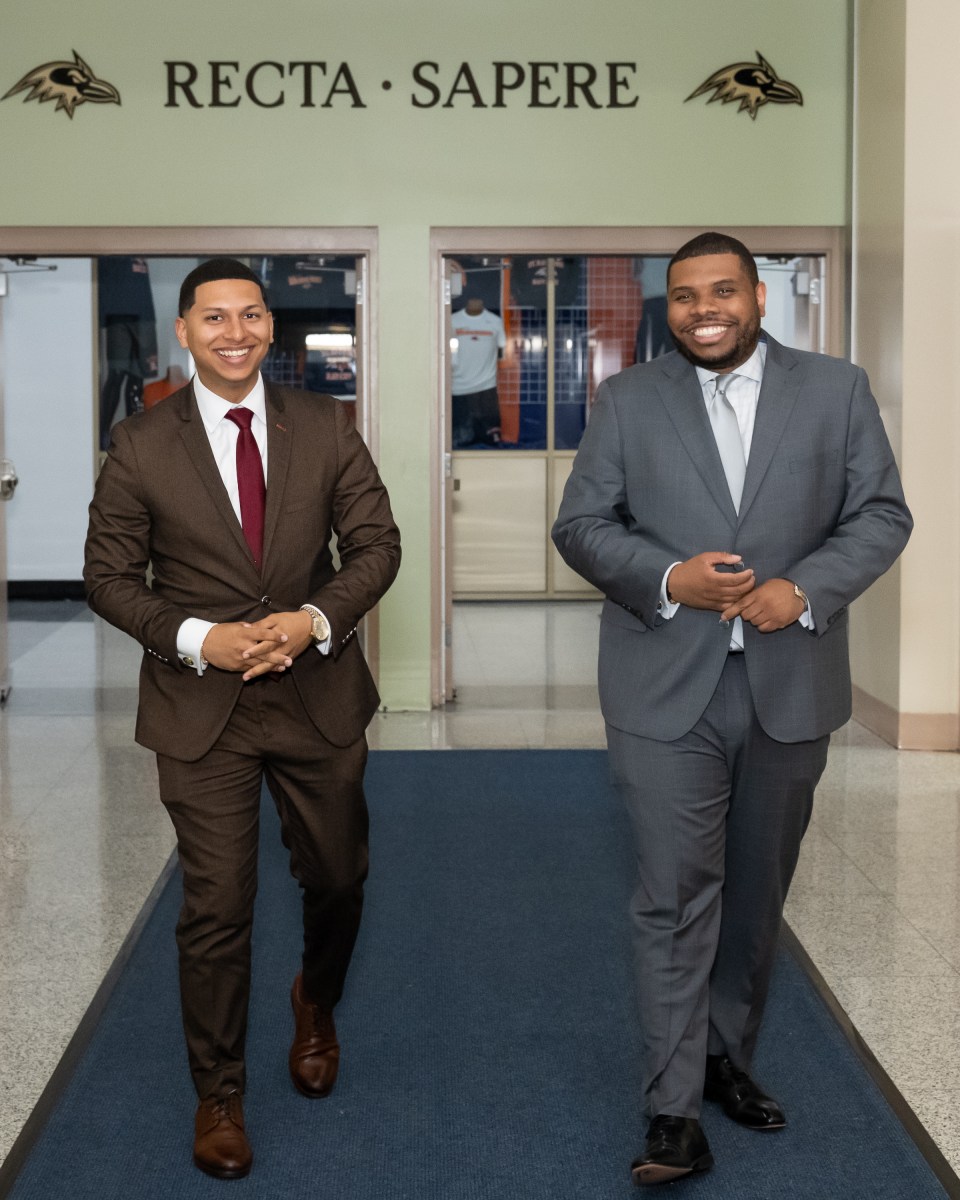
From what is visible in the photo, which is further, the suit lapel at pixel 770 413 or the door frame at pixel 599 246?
the door frame at pixel 599 246

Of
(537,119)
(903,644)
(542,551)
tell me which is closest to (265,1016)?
(903,644)

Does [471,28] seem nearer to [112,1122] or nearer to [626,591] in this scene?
[626,591]

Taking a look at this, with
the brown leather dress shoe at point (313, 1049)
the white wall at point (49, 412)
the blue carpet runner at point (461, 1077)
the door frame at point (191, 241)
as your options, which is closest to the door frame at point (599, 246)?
the door frame at point (191, 241)

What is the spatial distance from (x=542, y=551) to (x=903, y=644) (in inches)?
222

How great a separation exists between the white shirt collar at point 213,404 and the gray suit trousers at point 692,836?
94 cm

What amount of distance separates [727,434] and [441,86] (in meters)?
4.85

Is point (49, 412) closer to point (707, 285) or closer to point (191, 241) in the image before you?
point (191, 241)


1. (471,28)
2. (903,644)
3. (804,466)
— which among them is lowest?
(903,644)

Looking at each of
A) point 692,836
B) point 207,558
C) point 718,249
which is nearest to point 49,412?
point 207,558

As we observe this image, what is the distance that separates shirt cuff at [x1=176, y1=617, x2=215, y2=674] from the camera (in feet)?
8.56

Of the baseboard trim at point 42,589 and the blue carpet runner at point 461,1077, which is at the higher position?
the baseboard trim at point 42,589

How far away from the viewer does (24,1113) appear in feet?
9.80

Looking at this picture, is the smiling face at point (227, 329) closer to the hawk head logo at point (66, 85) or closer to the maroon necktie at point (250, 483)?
the maroon necktie at point (250, 483)

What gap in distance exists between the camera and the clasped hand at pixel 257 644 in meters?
2.56
